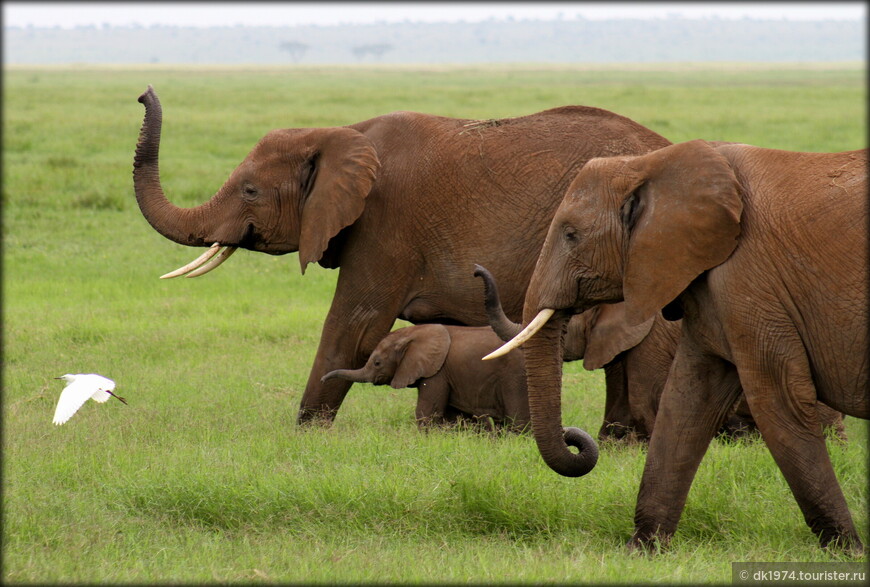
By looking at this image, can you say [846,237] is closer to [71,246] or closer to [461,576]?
[461,576]

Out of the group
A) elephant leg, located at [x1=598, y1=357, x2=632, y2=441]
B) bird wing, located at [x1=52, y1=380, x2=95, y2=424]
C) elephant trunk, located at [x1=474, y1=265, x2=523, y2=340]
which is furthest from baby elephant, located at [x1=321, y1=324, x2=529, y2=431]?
elephant trunk, located at [x1=474, y1=265, x2=523, y2=340]

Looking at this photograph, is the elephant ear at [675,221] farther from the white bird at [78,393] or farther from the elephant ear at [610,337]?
the white bird at [78,393]

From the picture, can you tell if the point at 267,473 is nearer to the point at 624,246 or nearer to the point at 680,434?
the point at 680,434

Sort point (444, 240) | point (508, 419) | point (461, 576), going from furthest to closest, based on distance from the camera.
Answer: point (508, 419)
point (444, 240)
point (461, 576)

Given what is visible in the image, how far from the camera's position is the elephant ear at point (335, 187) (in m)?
6.83

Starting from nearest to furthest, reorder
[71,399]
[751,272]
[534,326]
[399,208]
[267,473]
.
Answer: [751,272] < [534,326] < [267,473] < [71,399] < [399,208]

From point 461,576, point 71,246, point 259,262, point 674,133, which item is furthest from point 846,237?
point 674,133

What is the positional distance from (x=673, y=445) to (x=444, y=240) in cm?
232

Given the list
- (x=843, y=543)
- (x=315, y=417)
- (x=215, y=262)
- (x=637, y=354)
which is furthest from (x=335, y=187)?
(x=843, y=543)

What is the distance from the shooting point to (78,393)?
6605mm

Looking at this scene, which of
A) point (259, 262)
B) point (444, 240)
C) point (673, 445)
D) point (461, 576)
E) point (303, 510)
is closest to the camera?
point (461, 576)

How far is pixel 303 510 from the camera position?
5379 mm

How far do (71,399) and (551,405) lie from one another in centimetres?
298

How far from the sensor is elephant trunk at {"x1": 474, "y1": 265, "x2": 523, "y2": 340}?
5.03 metres
